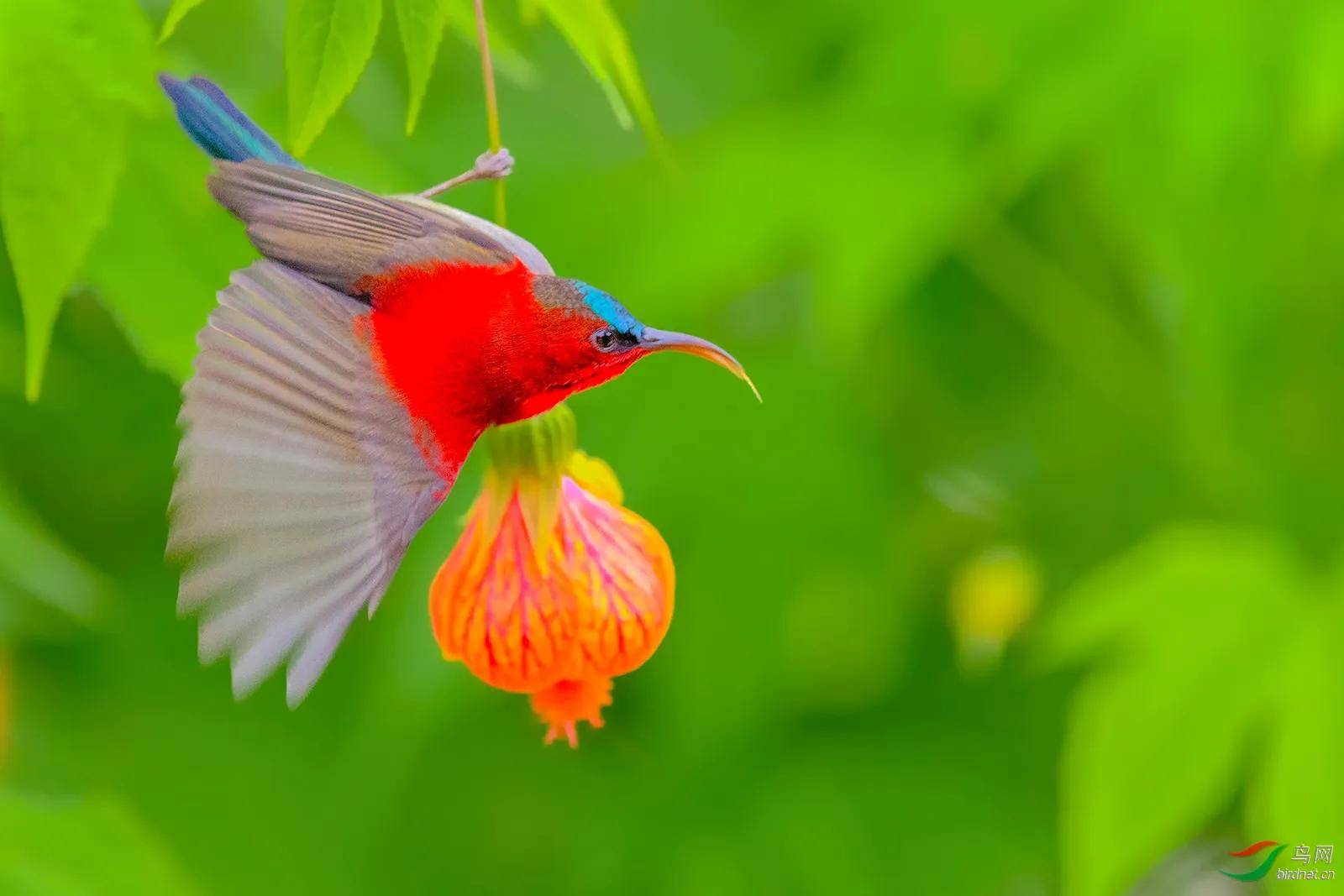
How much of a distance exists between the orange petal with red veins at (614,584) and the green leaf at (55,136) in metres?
0.31

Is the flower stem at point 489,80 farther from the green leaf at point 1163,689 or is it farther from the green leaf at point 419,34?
the green leaf at point 1163,689

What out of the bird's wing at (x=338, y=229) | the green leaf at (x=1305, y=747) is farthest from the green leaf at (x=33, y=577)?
the green leaf at (x=1305, y=747)

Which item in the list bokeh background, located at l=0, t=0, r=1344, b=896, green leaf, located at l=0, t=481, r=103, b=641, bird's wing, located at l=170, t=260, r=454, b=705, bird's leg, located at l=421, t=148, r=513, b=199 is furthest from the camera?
bokeh background, located at l=0, t=0, r=1344, b=896

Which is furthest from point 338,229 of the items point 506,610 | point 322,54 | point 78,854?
point 78,854

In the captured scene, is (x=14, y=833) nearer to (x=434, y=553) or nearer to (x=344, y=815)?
(x=434, y=553)

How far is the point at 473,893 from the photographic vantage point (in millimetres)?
2166

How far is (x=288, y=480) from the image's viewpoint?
597 millimetres

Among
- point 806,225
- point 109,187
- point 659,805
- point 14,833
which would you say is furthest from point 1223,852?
point 109,187

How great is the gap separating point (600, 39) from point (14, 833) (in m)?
0.71

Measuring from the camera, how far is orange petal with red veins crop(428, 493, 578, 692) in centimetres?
84

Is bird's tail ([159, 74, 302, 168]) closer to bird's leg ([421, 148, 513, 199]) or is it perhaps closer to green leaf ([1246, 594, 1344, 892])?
bird's leg ([421, 148, 513, 199])

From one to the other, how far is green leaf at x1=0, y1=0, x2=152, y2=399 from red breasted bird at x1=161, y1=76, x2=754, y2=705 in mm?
47

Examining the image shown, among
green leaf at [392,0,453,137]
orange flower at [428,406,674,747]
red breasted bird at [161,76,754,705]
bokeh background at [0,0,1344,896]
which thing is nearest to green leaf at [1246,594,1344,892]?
bokeh background at [0,0,1344,896]

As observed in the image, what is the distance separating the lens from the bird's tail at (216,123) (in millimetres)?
708
